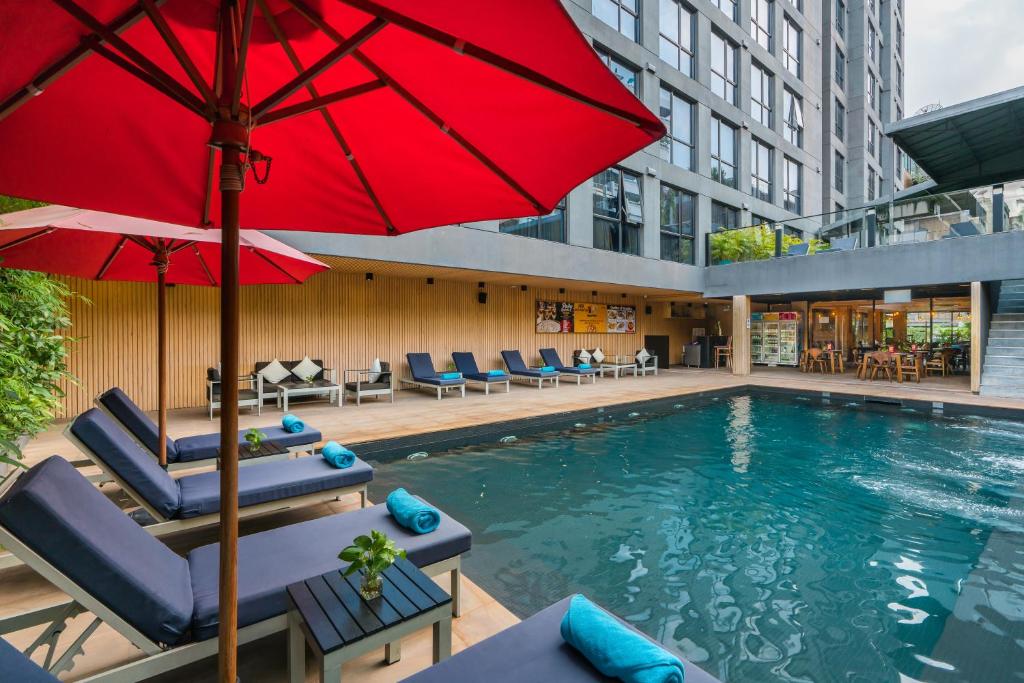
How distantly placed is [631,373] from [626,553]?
11167mm

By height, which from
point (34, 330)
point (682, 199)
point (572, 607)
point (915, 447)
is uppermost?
point (682, 199)

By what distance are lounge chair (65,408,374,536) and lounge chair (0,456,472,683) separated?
786 millimetres

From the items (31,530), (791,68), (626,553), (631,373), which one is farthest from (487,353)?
(791,68)

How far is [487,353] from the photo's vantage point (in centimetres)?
1221

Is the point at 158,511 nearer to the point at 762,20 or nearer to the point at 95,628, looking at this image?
the point at 95,628

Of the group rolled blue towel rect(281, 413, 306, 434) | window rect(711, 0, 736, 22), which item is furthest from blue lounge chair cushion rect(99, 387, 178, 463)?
window rect(711, 0, 736, 22)

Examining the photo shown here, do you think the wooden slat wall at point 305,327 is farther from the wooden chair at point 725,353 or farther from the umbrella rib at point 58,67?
the umbrella rib at point 58,67

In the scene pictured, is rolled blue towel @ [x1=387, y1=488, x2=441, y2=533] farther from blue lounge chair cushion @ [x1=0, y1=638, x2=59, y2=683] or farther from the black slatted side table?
blue lounge chair cushion @ [x1=0, y1=638, x2=59, y2=683]

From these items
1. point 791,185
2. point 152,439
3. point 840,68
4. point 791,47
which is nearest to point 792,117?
point 791,185

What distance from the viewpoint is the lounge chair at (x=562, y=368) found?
38.4 ft

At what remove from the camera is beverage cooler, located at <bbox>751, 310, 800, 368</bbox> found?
52.8ft

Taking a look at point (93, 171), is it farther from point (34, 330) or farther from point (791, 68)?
point (791, 68)

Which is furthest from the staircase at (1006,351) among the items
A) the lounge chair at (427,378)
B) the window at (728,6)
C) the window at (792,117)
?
the window at (728,6)

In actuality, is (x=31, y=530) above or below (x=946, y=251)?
below
